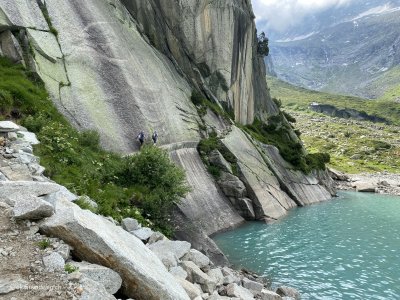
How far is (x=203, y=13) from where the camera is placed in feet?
205

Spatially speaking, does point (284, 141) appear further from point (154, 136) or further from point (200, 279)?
point (200, 279)

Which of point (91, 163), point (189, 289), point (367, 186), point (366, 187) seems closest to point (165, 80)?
point (91, 163)

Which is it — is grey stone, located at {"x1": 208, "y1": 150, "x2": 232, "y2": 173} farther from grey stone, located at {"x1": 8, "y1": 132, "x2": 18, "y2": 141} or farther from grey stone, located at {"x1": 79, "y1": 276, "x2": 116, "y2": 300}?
grey stone, located at {"x1": 79, "y1": 276, "x2": 116, "y2": 300}

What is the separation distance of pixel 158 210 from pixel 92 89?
16.1m

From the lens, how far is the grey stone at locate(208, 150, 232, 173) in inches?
1911

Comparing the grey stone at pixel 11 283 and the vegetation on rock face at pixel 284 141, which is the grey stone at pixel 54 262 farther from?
the vegetation on rock face at pixel 284 141

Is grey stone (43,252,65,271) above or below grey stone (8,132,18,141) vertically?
below

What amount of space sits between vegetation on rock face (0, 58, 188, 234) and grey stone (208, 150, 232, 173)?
17695 millimetres

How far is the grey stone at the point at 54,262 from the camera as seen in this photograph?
9578 mm

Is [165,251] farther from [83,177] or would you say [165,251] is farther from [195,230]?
[195,230]

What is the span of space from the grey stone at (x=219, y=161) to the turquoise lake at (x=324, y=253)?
802 cm

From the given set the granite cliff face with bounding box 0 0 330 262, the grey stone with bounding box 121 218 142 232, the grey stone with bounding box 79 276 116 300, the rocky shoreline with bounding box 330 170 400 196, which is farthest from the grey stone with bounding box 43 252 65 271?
the rocky shoreline with bounding box 330 170 400 196

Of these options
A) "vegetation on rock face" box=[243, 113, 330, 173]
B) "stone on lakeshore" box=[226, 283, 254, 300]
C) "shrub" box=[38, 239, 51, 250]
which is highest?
"vegetation on rock face" box=[243, 113, 330, 173]

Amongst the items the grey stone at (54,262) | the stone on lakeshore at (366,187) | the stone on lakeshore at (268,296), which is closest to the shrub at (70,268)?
the grey stone at (54,262)
